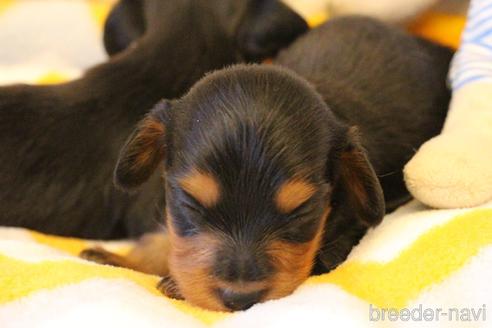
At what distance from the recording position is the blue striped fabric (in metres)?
2.03

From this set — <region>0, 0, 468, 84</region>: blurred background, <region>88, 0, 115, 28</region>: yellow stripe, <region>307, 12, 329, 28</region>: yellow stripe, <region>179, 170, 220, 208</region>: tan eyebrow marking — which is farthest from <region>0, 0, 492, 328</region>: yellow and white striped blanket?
<region>88, 0, 115, 28</region>: yellow stripe

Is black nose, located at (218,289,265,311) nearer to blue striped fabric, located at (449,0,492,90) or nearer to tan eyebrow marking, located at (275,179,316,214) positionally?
tan eyebrow marking, located at (275,179,316,214)

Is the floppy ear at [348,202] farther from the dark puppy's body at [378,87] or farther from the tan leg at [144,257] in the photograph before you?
the tan leg at [144,257]

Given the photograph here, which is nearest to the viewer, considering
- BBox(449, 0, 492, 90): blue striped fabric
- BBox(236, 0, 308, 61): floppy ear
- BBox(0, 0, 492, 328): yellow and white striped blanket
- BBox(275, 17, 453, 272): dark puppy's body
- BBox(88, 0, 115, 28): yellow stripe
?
BBox(0, 0, 492, 328): yellow and white striped blanket

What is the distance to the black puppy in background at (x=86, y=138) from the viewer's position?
196cm

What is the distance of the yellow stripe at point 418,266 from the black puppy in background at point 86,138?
634 mm

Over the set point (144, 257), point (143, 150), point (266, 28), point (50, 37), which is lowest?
point (144, 257)

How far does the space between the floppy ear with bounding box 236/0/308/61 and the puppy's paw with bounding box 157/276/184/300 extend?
1.21 metres

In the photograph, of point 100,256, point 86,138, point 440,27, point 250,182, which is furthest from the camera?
Result: point 440,27

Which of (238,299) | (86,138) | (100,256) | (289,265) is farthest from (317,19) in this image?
(238,299)

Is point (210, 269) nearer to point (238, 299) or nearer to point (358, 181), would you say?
point (238, 299)

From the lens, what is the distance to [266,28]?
8.43ft

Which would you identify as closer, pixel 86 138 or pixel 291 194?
pixel 291 194

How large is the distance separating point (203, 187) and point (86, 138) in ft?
2.53
